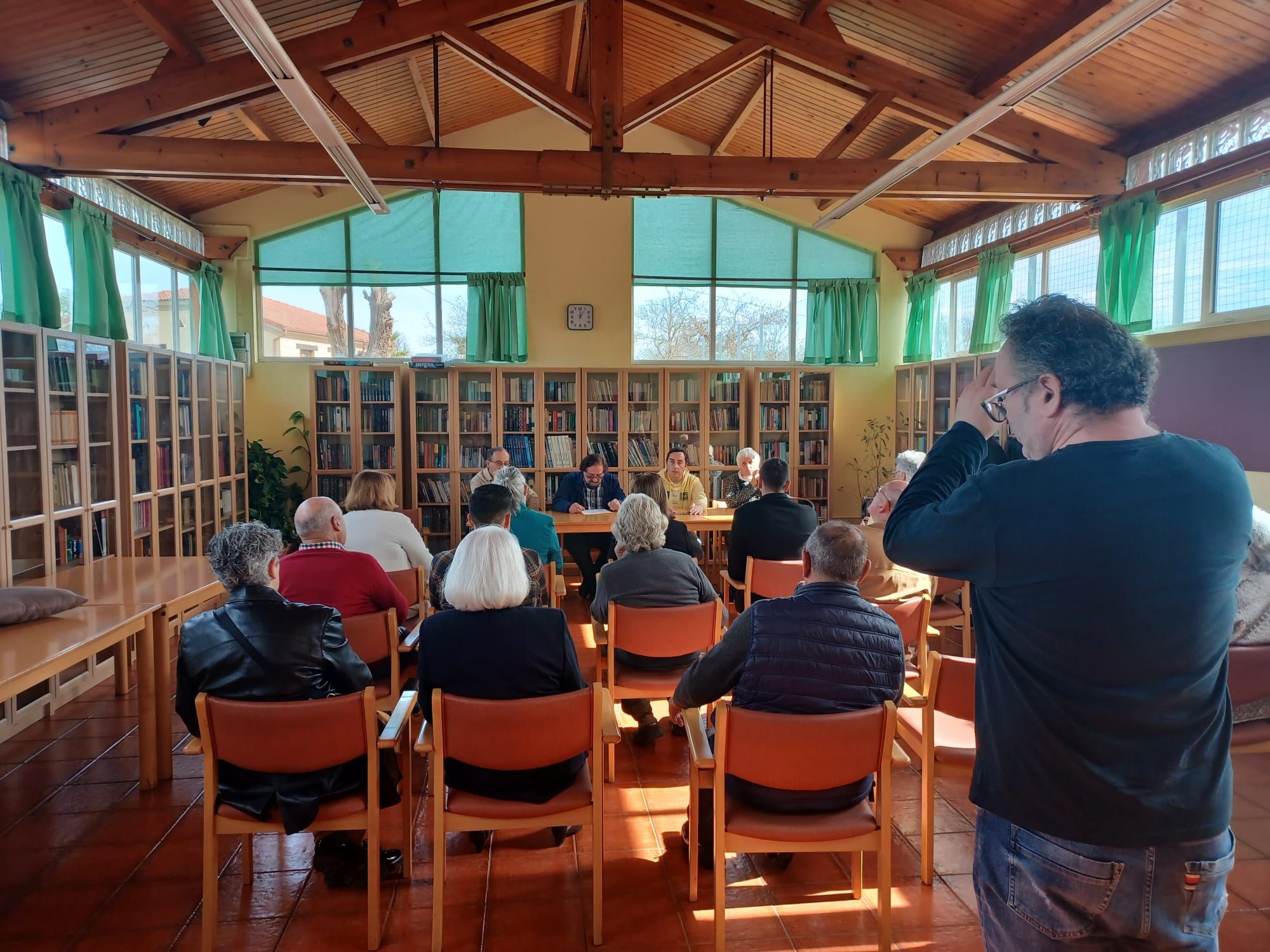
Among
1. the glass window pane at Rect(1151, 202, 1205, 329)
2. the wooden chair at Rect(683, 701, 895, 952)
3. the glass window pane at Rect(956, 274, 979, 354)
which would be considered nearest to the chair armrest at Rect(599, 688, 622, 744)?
the wooden chair at Rect(683, 701, 895, 952)

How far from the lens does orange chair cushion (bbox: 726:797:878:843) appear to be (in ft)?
6.97

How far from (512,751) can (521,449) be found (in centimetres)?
627

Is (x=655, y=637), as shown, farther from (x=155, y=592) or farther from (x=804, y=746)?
(x=155, y=592)

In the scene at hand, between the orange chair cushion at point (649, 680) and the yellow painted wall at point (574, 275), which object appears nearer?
the orange chair cushion at point (649, 680)

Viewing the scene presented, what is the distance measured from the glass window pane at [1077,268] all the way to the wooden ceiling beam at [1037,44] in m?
1.76

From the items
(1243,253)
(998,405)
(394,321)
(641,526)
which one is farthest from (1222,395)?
(394,321)

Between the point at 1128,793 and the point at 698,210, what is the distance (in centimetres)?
841

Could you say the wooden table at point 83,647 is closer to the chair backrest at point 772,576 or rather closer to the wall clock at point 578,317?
the chair backrest at point 772,576

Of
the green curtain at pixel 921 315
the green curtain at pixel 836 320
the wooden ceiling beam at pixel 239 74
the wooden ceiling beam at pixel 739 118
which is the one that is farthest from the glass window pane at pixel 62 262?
the green curtain at pixel 921 315

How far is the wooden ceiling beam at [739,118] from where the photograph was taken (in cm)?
721

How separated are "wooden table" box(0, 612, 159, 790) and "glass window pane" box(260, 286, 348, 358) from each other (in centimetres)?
556

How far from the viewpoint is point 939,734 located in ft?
8.84

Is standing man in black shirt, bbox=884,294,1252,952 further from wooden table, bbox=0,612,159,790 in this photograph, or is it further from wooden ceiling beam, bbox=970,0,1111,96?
wooden ceiling beam, bbox=970,0,1111,96

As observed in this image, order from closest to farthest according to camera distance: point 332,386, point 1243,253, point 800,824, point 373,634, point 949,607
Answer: point 800,824 → point 373,634 → point 949,607 → point 1243,253 → point 332,386
